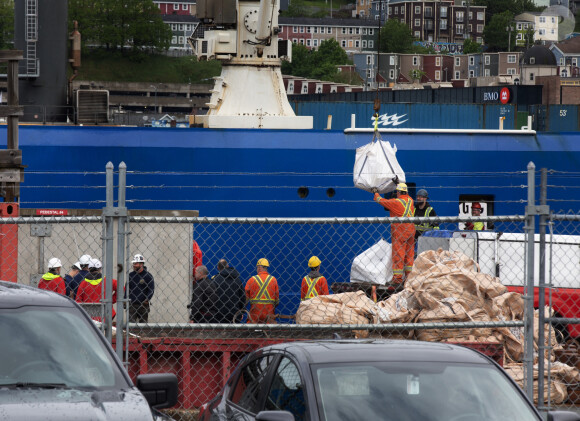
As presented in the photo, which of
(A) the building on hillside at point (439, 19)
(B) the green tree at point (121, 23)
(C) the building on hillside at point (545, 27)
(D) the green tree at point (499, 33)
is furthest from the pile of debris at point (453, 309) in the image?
(A) the building on hillside at point (439, 19)

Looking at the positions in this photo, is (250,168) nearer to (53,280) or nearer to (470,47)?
(53,280)

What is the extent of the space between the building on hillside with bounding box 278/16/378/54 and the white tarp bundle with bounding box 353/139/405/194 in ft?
486

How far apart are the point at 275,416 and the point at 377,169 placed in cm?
1088

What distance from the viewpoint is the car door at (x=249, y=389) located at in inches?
251

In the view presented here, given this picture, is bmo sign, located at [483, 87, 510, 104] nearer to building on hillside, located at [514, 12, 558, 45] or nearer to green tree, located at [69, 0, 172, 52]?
green tree, located at [69, 0, 172, 52]

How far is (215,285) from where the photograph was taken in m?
13.0

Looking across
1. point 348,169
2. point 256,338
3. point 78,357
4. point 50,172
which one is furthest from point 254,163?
point 78,357

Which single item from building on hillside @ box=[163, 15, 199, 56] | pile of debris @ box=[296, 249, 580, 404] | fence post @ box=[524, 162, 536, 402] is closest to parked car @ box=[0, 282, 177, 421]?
fence post @ box=[524, 162, 536, 402]

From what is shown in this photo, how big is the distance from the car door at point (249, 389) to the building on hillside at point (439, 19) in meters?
171

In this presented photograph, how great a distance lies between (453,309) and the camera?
9453 mm

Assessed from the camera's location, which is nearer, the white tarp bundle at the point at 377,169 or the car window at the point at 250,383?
the car window at the point at 250,383

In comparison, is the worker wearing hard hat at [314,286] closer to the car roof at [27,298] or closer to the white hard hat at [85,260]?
the white hard hat at [85,260]

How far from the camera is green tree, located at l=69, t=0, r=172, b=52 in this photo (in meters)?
127

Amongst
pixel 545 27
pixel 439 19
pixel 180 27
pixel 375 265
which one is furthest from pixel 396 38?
pixel 375 265
